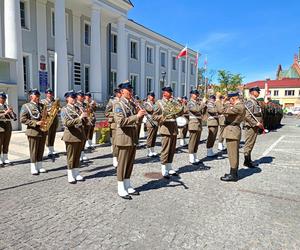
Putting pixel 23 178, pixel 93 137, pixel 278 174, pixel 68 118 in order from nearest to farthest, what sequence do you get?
pixel 68 118 < pixel 23 178 < pixel 278 174 < pixel 93 137

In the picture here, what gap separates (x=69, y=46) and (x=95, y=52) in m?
2.25

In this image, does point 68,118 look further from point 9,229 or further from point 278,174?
point 278,174

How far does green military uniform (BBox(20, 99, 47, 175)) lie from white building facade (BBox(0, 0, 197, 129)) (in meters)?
7.75

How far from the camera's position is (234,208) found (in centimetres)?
474

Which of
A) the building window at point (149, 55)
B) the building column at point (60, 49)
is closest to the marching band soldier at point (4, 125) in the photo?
the building column at point (60, 49)

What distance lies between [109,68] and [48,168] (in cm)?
1837

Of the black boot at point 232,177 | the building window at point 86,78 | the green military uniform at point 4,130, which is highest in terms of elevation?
the building window at point 86,78

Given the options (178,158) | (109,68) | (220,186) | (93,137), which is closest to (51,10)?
(109,68)

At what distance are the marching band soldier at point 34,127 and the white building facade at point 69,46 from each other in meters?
7.66

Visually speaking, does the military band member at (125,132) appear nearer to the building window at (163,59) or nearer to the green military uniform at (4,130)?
the green military uniform at (4,130)

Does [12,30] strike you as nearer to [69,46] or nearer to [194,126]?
[69,46]

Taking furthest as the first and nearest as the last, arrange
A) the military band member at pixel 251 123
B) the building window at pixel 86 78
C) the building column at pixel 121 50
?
the building column at pixel 121 50 < the building window at pixel 86 78 < the military band member at pixel 251 123

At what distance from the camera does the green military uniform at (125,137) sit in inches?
191

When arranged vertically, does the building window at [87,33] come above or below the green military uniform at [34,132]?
above
